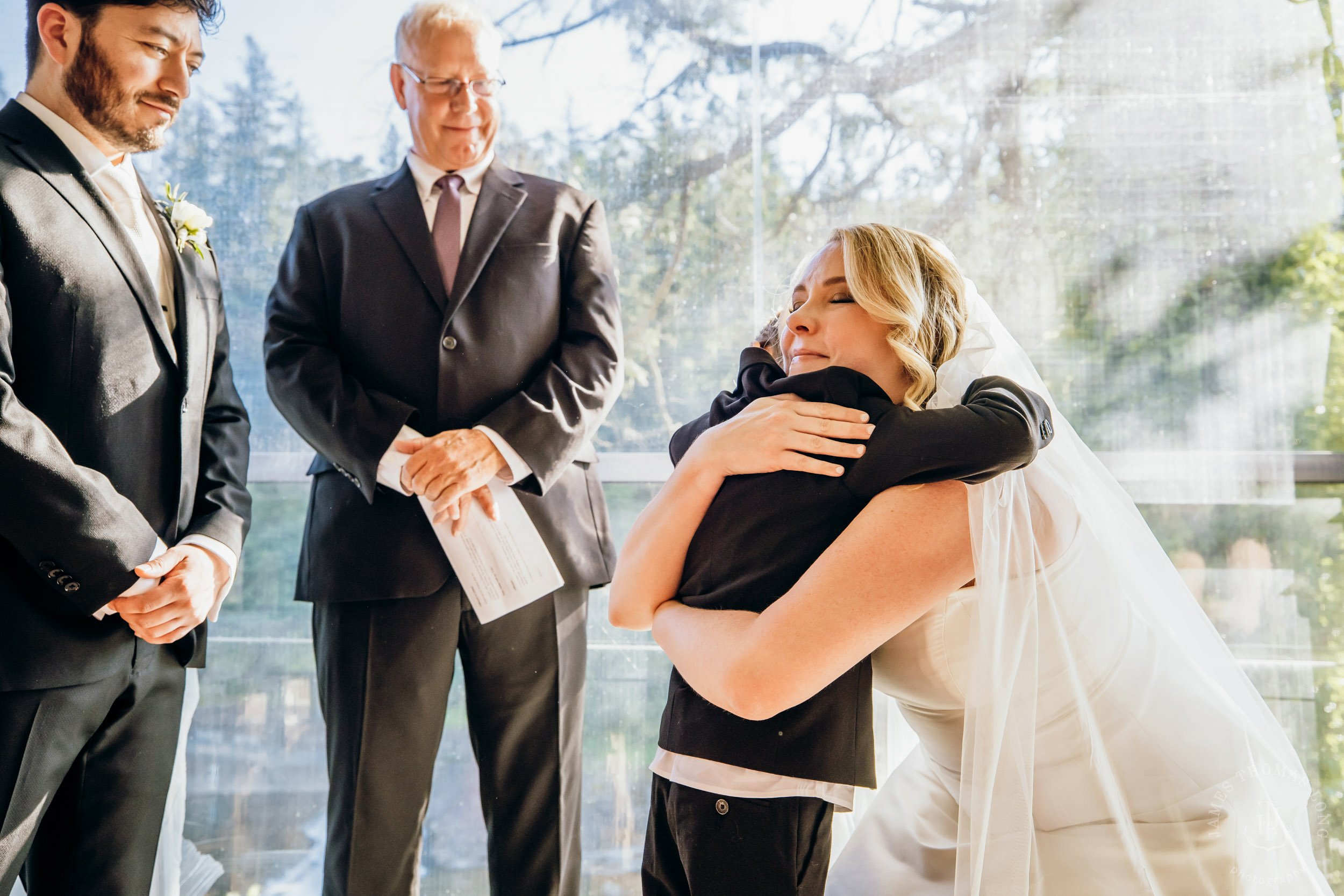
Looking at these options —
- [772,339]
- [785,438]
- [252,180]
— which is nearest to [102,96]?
[252,180]

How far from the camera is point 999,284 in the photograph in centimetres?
243

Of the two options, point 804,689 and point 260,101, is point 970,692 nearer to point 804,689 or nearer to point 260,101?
point 804,689

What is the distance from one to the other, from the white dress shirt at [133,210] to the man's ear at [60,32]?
0.09 metres

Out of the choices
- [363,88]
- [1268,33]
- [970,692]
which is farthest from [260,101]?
[1268,33]

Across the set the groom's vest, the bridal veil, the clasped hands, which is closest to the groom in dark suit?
the clasped hands

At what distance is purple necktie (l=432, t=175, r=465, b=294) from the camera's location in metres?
1.93

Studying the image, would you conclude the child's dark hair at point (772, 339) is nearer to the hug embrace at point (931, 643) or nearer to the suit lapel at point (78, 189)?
the hug embrace at point (931, 643)

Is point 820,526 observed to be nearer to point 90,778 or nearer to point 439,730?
point 439,730

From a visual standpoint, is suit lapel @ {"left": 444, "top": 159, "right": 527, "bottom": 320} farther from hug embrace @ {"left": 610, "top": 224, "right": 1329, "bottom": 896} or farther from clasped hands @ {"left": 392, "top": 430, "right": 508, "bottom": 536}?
hug embrace @ {"left": 610, "top": 224, "right": 1329, "bottom": 896}

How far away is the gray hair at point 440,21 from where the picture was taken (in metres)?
1.92

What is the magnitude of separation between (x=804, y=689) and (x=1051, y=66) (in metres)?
2.02

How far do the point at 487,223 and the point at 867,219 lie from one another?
3.57 ft

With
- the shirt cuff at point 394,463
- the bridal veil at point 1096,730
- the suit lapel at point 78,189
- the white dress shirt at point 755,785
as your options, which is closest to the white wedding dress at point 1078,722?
the bridal veil at point 1096,730

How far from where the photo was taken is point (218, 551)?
1.64 meters
